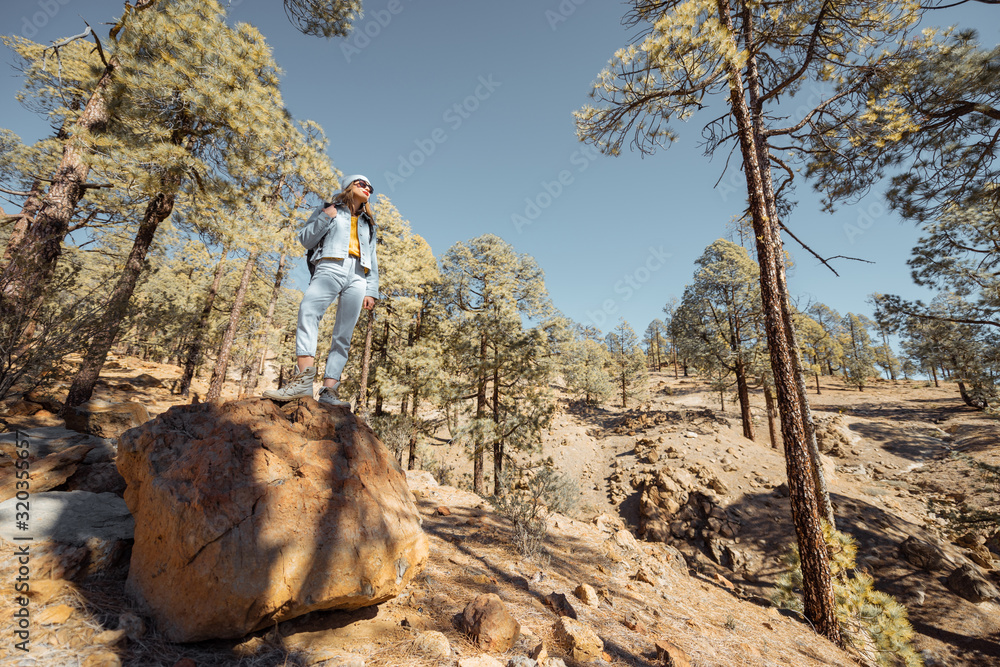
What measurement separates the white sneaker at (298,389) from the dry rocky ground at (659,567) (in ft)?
4.83

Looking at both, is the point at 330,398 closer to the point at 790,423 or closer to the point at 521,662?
the point at 521,662

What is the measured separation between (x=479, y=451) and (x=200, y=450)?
962cm

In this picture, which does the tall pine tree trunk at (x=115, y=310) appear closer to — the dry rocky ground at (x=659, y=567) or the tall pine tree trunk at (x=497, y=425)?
the dry rocky ground at (x=659, y=567)

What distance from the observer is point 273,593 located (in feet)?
6.44

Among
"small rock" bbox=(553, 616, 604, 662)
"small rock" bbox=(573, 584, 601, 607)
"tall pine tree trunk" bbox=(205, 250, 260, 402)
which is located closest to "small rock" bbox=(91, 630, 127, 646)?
"small rock" bbox=(553, 616, 604, 662)

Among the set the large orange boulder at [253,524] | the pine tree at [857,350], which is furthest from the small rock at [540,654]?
the pine tree at [857,350]

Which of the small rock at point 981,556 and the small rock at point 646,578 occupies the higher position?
the small rock at point 646,578

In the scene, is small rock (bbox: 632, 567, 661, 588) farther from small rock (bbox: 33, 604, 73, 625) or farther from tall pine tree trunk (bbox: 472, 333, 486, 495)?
tall pine tree trunk (bbox: 472, 333, 486, 495)

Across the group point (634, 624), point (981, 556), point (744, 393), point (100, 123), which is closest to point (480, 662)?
point (634, 624)

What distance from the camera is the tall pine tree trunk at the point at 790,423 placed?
483 centimetres

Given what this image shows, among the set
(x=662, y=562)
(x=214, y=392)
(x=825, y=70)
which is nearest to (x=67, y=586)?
(x=662, y=562)

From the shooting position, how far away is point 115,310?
16.8ft

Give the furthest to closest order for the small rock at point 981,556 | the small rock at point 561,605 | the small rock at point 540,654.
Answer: the small rock at point 981,556 < the small rock at point 561,605 < the small rock at point 540,654

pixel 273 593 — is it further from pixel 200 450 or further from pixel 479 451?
pixel 479 451
